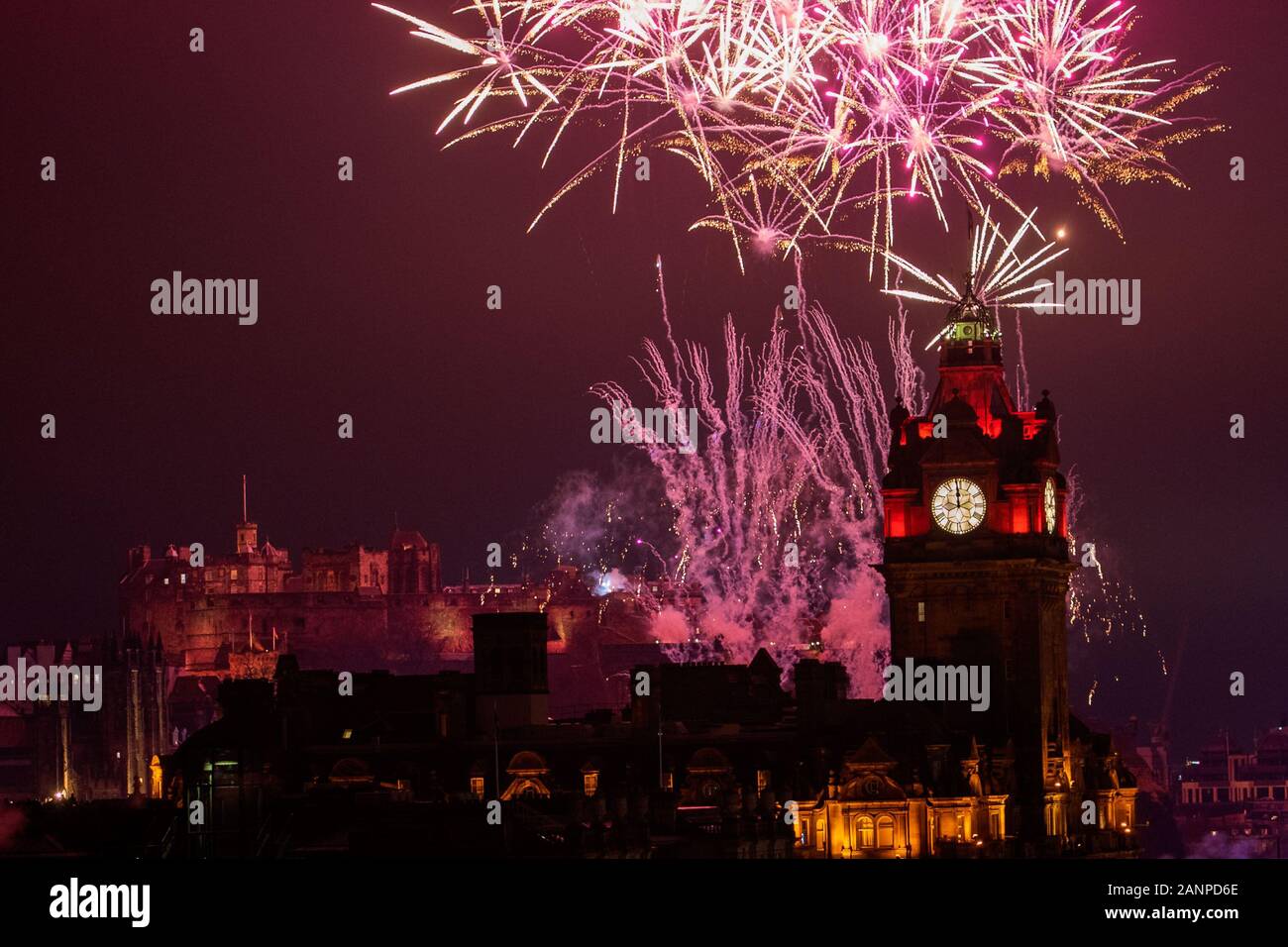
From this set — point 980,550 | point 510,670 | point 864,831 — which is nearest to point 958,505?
point 980,550

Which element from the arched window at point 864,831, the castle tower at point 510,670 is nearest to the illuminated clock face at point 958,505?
the arched window at point 864,831

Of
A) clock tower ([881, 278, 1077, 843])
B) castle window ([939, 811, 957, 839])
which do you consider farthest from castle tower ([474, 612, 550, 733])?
castle window ([939, 811, 957, 839])

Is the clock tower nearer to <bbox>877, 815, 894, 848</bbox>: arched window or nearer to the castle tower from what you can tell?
<bbox>877, 815, 894, 848</bbox>: arched window

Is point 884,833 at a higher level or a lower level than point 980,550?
lower

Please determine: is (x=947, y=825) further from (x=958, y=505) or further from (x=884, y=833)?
(x=958, y=505)

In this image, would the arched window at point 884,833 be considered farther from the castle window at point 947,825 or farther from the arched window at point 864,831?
the castle window at point 947,825

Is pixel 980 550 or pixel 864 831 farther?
pixel 980 550
